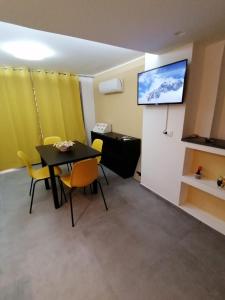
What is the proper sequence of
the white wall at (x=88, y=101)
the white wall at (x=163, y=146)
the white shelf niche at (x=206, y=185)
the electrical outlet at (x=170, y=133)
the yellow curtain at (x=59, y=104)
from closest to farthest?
the white shelf niche at (x=206, y=185), the white wall at (x=163, y=146), the electrical outlet at (x=170, y=133), the yellow curtain at (x=59, y=104), the white wall at (x=88, y=101)

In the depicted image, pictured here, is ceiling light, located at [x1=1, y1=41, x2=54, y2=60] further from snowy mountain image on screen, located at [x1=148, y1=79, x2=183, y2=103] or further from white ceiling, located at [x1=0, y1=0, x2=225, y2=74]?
snowy mountain image on screen, located at [x1=148, y1=79, x2=183, y2=103]

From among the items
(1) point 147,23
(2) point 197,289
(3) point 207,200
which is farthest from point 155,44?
(2) point 197,289

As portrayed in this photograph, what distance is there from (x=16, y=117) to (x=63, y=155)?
2.05 m

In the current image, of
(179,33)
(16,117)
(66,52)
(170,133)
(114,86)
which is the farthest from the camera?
(16,117)

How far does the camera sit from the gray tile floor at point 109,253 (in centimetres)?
129

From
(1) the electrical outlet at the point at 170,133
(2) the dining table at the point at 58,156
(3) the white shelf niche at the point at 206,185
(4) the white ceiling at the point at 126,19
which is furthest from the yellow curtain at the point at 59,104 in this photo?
(3) the white shelf niche at the point at 206,185

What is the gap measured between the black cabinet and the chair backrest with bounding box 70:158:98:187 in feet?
3.29

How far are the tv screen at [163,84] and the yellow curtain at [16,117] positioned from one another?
2622 mm

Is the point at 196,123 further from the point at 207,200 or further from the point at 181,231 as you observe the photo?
the point at 181,231

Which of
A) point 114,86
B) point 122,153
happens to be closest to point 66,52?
point 114,86

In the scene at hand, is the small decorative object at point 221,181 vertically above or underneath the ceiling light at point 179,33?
underneath

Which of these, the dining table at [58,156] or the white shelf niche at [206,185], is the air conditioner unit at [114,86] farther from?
the white shelf niche at [206,185]

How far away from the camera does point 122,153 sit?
2973 mm

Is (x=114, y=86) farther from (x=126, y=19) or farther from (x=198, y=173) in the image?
(x=198, y=173)
